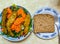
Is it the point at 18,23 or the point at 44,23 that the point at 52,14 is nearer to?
the point at 44,23

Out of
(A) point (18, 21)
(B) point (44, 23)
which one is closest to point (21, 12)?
(A) point (18, 21)

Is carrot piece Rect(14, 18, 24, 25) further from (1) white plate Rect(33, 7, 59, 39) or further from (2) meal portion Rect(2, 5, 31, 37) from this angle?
(1) white plate Rect(33, 7, 59, 39)

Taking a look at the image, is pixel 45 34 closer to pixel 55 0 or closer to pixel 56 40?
pixel 56 40

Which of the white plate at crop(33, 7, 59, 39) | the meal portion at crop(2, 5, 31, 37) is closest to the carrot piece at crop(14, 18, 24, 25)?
the meal portion at crop(2, 5, 31, 37)

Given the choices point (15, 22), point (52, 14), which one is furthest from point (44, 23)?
point (15, 22)

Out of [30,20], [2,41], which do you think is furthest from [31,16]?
[2,41]
